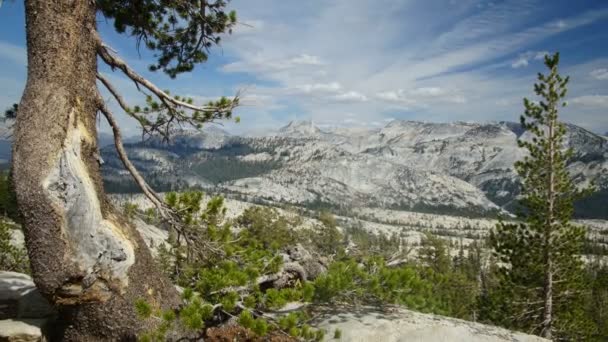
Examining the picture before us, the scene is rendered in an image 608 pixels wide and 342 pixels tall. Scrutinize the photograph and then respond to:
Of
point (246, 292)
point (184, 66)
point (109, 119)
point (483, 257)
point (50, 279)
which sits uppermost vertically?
point (184, 66)

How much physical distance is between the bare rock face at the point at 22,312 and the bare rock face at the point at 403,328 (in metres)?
5.06

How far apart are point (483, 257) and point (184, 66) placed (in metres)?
157

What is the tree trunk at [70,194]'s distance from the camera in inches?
214

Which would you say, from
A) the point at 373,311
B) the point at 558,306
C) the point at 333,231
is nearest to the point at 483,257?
the point at 333,231

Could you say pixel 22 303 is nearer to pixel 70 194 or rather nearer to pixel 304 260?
pixel 70 194

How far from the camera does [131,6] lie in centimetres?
872

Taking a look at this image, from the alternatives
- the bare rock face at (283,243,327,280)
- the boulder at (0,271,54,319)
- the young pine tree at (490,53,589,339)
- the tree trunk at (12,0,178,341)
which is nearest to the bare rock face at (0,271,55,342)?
the boulder at (0,271,54,319)

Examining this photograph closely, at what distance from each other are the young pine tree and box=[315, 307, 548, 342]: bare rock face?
45.0ft

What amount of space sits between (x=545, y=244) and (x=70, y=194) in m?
22.6

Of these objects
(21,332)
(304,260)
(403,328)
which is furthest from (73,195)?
(304,260)

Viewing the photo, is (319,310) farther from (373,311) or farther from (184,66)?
(184,66)

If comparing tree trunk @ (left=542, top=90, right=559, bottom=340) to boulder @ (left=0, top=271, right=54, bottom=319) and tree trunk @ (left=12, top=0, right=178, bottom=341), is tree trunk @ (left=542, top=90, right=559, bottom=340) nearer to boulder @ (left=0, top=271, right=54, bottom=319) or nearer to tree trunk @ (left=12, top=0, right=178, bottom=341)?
tree trunk @ (left=12, top=0, right=178, bottom=341)

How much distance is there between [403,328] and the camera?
8.46m

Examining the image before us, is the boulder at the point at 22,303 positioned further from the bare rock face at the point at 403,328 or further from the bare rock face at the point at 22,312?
the bare rock face at the point at 403,328
